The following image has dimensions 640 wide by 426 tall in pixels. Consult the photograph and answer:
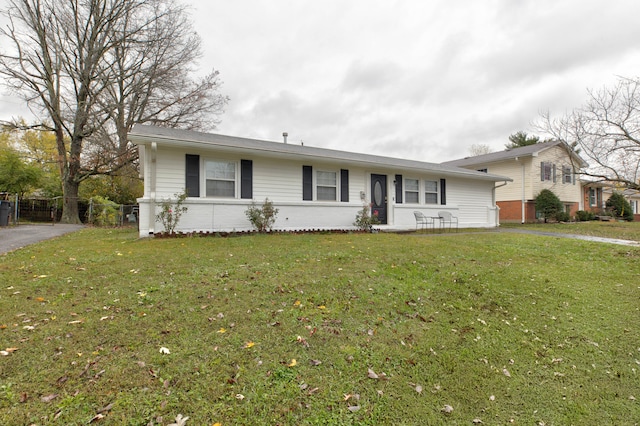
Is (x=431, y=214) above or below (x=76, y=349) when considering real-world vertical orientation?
above

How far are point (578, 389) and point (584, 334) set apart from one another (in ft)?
4.18

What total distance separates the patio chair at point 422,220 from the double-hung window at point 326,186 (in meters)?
3.73

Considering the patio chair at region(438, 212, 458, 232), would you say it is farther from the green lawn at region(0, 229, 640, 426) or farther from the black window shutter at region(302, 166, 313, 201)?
the green lawn at region(0, 229, 640, 426)

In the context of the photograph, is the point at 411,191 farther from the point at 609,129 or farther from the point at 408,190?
the point at 609,129

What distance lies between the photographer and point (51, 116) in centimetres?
1695

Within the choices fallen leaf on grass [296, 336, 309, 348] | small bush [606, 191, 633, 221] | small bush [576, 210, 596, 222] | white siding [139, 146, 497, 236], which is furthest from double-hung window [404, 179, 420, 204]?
small bush [606, 191, 633, 221]

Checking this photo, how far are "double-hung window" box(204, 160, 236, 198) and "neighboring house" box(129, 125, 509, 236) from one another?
0.03m

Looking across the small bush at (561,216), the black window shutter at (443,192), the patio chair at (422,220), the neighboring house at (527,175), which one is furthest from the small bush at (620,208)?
the patio chair at (422,220)

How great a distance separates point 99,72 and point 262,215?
14.9m

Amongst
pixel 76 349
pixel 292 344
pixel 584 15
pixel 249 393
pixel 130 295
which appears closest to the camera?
pixel 249 393

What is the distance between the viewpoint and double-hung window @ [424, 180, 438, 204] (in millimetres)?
13625

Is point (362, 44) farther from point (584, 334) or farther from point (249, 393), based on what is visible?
point (249, 393)


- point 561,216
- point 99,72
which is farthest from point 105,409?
point 561,216

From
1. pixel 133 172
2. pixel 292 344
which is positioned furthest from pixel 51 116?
pixel 292 344
